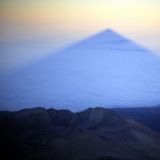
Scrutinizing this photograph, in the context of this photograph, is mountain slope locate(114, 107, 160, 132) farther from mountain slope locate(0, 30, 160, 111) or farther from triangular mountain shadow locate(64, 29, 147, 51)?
triangular mountain shadow locate(64, 29, 147, 51)

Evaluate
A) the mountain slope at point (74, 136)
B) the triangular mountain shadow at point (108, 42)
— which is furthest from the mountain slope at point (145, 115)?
the triangular mountain shadow at point (108, 42)

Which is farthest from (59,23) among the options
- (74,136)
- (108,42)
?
(74,136)

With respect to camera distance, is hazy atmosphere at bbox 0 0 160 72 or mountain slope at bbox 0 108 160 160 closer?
mountain slope at bbox 0 108 160 160

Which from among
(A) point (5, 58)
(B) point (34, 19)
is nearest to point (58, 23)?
→ (B) point (34, 19)

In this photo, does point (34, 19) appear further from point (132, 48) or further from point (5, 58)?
point (132, 48)

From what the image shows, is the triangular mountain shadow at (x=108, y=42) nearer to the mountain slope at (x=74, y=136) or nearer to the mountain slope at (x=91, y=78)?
the mountain slope at (x=91, y=78)

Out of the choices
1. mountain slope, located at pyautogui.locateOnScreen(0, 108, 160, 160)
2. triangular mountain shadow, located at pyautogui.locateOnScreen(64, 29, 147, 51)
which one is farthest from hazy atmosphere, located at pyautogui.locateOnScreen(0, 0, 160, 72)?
mountain slope, located at pyautogui.locateOnScreen(0, 108, 160, 160)

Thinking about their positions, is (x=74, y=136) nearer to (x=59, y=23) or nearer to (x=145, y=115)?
(x=145, y=115)

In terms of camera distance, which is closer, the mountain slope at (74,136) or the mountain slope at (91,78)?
the mountain slope at (74,136)
